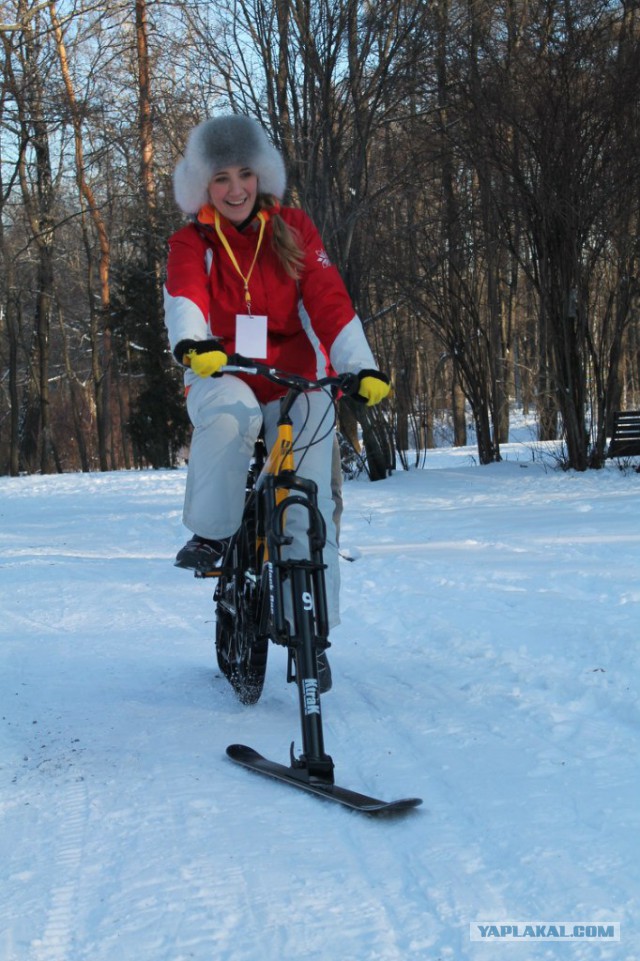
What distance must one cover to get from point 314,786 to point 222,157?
238 cm

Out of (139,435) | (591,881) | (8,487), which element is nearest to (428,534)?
(591,881)

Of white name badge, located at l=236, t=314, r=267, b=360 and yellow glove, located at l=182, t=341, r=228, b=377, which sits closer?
yellow glove, located at l=182, t=341, r=228, b=377

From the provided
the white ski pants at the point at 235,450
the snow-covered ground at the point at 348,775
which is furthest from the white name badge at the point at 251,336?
the snow-covered ground at the point at 348,775

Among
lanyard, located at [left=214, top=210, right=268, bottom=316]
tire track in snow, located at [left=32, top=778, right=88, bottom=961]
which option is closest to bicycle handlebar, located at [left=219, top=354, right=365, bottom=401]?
lanyard, located at [left=214, top=210, right=268, bottom=316]

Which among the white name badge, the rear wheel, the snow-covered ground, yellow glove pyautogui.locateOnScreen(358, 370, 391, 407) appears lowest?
the snow-covered ground

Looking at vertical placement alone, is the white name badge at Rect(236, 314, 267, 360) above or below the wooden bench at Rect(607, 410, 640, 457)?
above

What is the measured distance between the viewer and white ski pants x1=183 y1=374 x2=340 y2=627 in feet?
10.9

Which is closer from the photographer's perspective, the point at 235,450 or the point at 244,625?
the point at 235,450

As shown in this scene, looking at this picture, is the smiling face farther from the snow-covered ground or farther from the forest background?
the forest background

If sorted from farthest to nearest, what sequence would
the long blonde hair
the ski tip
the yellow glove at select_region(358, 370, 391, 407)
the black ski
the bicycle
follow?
the long blonde hair < the yellow glove at select_region(358, 370, 391, 407) < the ski tip < the bicycle < the black ski

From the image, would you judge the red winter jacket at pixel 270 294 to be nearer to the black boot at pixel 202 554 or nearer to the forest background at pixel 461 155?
the black boot at pixel 202 554

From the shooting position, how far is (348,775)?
108 inches

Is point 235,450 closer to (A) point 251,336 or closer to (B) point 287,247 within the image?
(A) point 251,336

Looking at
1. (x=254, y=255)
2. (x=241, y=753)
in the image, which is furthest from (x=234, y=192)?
(x=241, y=753)
